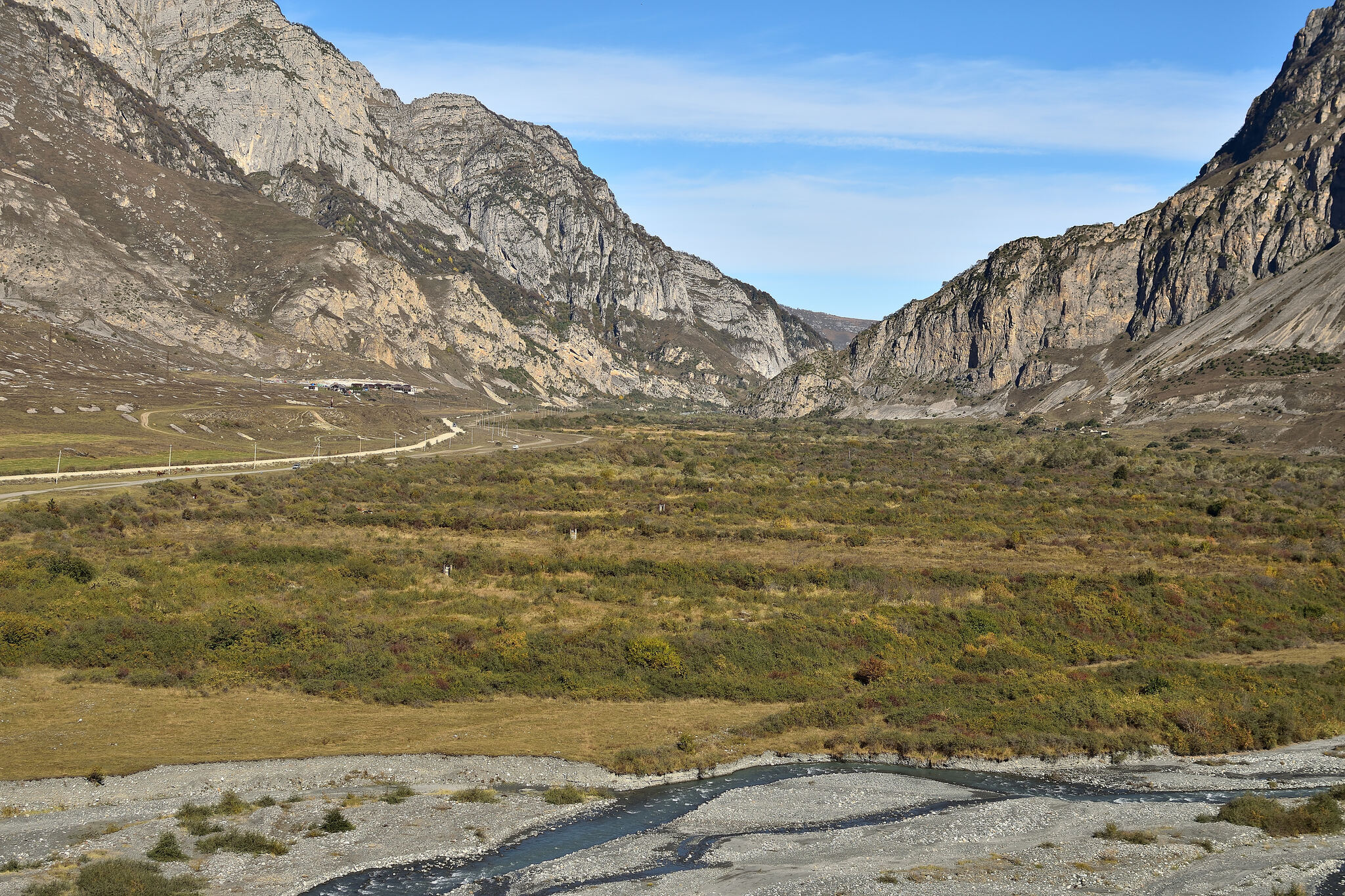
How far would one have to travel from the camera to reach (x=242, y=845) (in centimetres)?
2300

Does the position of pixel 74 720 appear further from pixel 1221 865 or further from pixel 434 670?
pixel 1221 865

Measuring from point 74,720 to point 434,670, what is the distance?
12.5 metres

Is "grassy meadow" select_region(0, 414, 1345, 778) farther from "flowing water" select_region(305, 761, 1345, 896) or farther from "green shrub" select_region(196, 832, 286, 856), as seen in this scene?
"green shrub" select_region(196, 832, 286, 856)

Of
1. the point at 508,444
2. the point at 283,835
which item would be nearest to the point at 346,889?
the point at 283,835

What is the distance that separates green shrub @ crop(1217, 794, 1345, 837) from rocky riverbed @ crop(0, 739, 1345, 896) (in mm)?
525

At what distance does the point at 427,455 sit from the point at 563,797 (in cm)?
10519

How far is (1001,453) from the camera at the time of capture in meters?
148

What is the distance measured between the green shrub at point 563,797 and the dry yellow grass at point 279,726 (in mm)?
2967

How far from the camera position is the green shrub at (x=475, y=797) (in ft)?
88.5

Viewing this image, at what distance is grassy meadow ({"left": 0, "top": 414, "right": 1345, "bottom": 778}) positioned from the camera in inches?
1336

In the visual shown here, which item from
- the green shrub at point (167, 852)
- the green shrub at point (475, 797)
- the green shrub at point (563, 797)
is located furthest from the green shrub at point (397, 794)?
the green shrub at point (167, 852)

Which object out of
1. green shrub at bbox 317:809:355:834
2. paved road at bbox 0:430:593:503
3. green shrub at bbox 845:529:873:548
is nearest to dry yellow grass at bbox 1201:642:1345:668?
green shrub at bbox 845:529:873:548

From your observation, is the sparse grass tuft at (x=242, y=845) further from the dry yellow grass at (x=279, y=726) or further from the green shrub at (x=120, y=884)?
the dry yellow grass at (x=279, y=726)

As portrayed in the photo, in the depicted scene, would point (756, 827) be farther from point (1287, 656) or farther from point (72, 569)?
point (72, 569)
